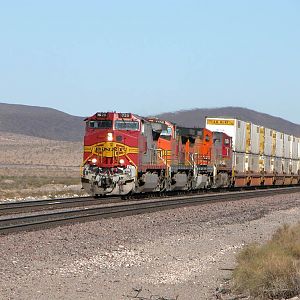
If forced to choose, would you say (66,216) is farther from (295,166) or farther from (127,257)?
(295,166)

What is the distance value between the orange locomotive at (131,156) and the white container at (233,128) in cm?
677

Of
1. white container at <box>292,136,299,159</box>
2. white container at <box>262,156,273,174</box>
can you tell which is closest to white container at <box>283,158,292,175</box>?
white container at <box>292,136,299,159</box>

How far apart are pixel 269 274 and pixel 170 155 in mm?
20613

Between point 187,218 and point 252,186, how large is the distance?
26115mm

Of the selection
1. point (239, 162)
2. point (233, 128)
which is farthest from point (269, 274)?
point (239, 162)

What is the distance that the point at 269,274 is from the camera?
8.83m

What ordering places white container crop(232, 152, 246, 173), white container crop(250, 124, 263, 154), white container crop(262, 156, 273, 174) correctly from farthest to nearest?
white container crop(262, 156, 273, 174)
white container crop(250, 124, 263, 154)
white container crop(232, 152, 246, 173)

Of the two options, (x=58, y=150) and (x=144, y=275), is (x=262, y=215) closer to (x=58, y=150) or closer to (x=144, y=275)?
(x=144, y=275)

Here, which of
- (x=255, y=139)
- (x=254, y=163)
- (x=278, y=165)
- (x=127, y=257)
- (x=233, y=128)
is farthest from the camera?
(x=278, y=165)

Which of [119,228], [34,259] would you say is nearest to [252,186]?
[119,228]

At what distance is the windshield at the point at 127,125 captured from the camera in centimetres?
2595

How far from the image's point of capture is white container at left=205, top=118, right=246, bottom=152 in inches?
1503

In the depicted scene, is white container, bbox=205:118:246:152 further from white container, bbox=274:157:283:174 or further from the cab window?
the cab window

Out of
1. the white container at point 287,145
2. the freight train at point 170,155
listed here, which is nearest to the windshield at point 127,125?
the freight train at point 170,155
